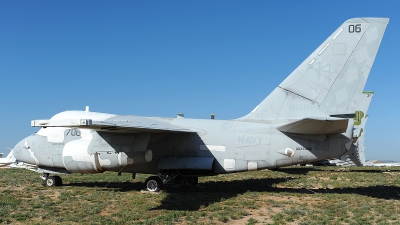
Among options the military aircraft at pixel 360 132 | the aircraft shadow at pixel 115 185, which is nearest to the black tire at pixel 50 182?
the aircraft shadow at pixel 115 185

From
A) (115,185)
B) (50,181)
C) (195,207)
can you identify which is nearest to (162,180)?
(195,207)

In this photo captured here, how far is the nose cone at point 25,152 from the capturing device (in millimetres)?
16281

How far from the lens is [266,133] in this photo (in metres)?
13.9

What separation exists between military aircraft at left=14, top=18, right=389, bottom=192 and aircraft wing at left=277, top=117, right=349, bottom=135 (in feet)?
0.11

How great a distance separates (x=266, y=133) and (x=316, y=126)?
205cm

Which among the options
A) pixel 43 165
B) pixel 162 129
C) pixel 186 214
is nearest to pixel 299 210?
pixel 186 214

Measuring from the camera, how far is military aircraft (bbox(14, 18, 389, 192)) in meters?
13.3

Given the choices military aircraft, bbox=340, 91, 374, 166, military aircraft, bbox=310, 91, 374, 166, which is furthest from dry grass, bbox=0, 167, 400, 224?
military aircraft, bbox=340, 91, 374, 166

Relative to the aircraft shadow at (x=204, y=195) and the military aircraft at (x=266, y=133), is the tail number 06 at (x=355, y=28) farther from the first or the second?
the aircraft shadow at (x=204, y=195)

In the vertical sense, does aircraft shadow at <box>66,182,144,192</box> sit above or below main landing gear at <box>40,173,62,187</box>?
below

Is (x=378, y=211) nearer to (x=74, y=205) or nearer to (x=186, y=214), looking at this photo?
(x=186, y=214)

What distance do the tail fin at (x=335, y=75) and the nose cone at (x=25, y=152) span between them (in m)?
10.7

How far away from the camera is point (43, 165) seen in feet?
52.9

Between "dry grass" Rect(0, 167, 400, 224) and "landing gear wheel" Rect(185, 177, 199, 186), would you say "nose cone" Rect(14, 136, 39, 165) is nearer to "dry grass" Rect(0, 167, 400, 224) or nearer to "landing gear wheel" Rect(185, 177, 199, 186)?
"dry grass" Rect(0, 167, 400, 224)
